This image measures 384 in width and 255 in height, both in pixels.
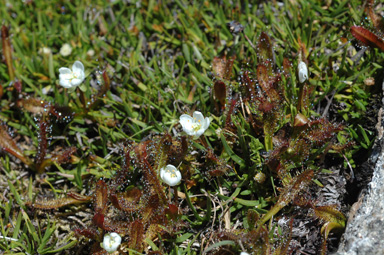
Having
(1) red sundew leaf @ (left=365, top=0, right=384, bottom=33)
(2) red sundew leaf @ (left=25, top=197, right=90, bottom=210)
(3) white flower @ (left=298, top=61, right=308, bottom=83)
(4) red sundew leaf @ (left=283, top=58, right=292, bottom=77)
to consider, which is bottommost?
(2) red sundew leaf @ (left=25, top=197, right=90, bottom=210)

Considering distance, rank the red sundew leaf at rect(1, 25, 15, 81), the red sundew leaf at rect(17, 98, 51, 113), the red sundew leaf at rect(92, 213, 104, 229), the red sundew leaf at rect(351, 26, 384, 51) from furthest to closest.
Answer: the red sundew leaf at rect(1, 25, 15, 81)
the red sundew leaf at rect(17, 98, 51, 113)
the red sundew leaf at rect(351, 26, 384, 51)
the red sundew leaf at rect(92, 213, 104, 229)

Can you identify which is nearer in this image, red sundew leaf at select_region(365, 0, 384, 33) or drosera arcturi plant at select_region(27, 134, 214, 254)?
drosera arcturi plant at select_region(27, 134, 214, 254)

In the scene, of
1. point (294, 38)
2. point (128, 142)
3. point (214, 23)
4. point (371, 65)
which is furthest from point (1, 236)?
point (371, 65)

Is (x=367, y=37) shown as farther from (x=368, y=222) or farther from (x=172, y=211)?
(x=172, y=211)

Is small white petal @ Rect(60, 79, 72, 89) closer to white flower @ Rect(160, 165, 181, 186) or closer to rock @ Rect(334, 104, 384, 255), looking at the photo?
white flower @ Rect(160, 165, 181, 186)

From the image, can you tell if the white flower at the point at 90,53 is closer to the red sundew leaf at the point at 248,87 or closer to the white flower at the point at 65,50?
the white flower at the point at 65,50

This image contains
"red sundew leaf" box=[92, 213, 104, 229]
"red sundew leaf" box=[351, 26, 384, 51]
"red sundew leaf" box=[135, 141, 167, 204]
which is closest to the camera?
"red sundew leaf" box=[92, 213, 104, 229]

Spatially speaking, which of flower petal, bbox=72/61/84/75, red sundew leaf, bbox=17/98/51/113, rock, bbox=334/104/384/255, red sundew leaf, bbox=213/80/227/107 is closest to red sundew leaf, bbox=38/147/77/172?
red sundew leaf, bbox=17/98/51/113
